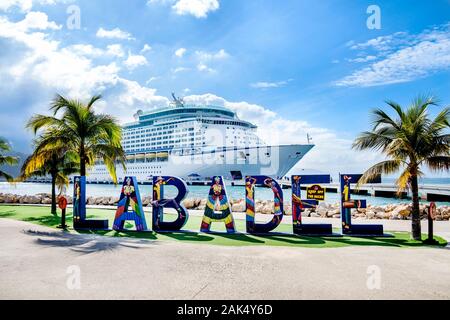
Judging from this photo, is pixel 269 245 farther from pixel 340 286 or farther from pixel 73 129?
pixel 73 129

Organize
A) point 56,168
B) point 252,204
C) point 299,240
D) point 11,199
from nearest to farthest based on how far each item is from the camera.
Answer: point 299,240, point 252,204, point 56,168, point 11,199

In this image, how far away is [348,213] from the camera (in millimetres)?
8727

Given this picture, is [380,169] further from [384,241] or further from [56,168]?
[56,168]

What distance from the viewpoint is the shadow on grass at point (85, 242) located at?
6.86 m

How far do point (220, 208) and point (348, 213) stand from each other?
3.99 meters

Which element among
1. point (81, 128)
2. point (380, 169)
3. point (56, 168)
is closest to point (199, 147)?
point (56, 168)

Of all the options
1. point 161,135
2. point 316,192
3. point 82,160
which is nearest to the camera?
point 316,192

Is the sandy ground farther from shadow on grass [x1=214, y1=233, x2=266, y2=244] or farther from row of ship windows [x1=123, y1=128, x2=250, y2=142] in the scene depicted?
row of ship windows [x1=123, y1=128, x2=250, y2=142]

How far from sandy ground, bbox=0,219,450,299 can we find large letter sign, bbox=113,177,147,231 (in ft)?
6.81

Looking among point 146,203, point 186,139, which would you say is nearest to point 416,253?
point 146,203

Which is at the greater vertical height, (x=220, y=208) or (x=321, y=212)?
(x=220, y=208)

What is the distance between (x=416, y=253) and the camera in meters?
6.38

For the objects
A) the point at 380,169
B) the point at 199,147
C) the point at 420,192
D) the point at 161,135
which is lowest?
the point at 420,192

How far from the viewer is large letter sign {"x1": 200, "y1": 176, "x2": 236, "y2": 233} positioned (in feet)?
30.0
